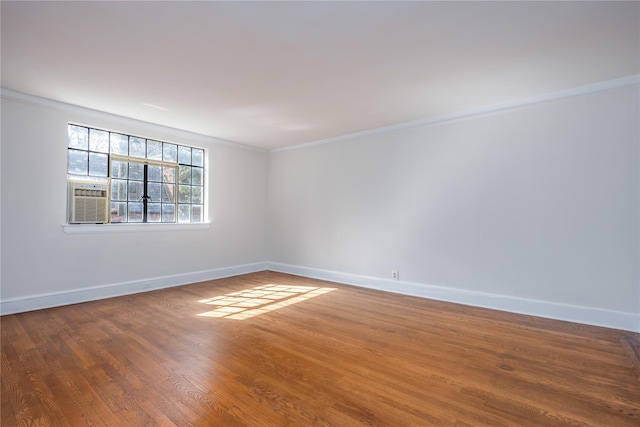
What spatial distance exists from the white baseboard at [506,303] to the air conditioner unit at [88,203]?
366 centimetres

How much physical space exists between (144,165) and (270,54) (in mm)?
3224

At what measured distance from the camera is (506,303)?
386 cm

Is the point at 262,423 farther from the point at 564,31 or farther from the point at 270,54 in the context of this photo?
the point at 564,31

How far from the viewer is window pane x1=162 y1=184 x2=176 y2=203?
16.7ft

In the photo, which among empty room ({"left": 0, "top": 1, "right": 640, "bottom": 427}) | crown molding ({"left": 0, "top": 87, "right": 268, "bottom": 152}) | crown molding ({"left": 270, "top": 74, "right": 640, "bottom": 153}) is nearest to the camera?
empty room ({"left": 0, "top": 1, "right": 640, "bottom": 427})

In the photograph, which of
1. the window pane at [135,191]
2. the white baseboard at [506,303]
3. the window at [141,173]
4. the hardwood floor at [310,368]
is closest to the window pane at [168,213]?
the window at [141,173]

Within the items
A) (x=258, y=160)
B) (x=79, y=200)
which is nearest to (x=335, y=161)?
(x=258, y=160)

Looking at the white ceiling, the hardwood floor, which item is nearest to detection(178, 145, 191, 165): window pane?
the white ceiling

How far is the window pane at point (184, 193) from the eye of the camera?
5.30 m

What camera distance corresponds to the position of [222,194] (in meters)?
5.79

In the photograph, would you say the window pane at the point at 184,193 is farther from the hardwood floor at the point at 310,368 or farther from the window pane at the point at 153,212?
the hardwood floor at the point at 310,368

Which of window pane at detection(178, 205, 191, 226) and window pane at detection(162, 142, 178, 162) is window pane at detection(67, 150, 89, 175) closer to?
window pane at detection(162, 142, 178, 162)

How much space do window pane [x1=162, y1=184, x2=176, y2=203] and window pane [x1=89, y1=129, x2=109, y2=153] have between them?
0.97 metres

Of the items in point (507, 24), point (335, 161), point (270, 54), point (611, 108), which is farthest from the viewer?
point (335, 161)
